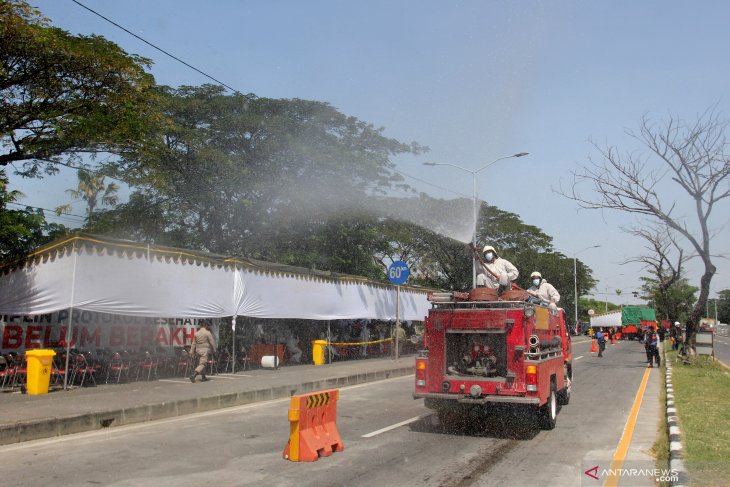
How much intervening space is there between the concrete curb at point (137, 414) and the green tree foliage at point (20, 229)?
9.23 meters

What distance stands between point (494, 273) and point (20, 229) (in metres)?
15.4

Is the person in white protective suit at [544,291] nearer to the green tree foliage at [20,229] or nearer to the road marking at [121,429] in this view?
the road marking at [121,429]

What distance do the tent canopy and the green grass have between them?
11.4 metres

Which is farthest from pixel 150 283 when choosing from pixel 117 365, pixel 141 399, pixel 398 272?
pixel 398 272

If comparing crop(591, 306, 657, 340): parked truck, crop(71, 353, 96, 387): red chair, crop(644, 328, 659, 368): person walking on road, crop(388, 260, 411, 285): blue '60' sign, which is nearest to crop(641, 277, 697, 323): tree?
crop(591, 306, 657, 340): parked truck

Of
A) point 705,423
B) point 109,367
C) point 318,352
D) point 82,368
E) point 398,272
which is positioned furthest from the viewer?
point 398,272

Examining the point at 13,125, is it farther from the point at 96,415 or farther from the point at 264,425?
the point at 264,425

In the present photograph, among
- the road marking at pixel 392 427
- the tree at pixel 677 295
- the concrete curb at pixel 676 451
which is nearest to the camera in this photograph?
the concrete curb at pixel 676 451

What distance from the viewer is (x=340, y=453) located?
7.89 meters

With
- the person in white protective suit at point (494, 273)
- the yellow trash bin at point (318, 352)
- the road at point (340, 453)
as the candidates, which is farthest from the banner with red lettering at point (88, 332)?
the person in white protective suit at point (494, 273)

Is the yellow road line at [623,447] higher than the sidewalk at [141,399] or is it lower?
lower

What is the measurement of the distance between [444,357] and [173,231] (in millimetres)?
23781

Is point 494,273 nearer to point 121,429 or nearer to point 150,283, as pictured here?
point 121,429

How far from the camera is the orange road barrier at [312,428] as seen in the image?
7355mm
